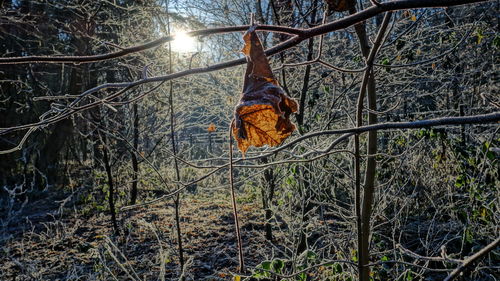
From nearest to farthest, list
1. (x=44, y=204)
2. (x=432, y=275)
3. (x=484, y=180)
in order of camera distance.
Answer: (x=484, y=180)
(x=432, y=275)
(x=44, y=204)

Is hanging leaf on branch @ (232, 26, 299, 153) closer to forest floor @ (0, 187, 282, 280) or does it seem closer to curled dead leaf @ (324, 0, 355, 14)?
curled dead leaf @ (324, 0, 355, 14)

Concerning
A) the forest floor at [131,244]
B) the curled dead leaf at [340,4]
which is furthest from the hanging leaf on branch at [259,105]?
the forest floor at [131,244]

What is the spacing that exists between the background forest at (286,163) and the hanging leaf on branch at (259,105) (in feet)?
2.22

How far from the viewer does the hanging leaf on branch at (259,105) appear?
0.65 meters

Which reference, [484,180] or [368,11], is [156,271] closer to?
[484,180]

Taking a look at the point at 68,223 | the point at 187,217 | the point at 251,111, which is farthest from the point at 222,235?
the point at 251,111

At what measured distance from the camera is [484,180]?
3.78 m

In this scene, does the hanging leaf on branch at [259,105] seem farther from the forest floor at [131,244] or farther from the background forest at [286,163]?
the forest floor at [131,244]

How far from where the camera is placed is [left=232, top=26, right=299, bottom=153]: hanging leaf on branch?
65cm

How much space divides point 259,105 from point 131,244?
5333 millimetres

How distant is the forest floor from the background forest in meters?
0.04

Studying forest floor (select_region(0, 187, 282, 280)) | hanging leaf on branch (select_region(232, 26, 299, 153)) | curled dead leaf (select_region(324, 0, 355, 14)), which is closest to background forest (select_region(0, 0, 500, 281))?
forest floor (select_region(0, 187, 282, 280))

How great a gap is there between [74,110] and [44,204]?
8649 millimetres

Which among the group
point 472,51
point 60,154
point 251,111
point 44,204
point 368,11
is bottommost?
point 44,204
